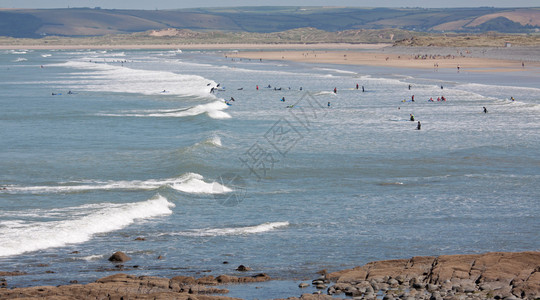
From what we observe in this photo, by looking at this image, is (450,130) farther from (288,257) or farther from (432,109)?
(288,257)

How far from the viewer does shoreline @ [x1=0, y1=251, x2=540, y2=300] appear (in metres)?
16.4

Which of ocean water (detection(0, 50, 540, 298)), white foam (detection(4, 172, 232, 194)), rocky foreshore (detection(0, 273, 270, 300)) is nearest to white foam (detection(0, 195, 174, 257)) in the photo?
ocean water (detection(0, 50, 540, 298))

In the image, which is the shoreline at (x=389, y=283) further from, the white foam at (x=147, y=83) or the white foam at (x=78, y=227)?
the white foam at (x=147, y=83)

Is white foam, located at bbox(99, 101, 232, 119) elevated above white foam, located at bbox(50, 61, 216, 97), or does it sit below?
below

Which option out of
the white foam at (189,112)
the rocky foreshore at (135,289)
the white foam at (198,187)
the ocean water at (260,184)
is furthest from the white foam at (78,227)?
the white foam at (189,112)

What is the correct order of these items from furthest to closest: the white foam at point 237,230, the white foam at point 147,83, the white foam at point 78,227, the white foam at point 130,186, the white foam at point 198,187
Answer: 1. the white foam at point 147,83
2. the white foam at point 198,187
3. the white foam at point 130,186
4. the white foam at point 237,230
5. the white foam at point 78,227

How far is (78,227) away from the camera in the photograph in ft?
79.7

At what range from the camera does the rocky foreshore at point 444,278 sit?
54.3 ft

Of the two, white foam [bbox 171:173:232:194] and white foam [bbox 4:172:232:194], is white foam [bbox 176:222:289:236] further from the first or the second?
white foam [bbox 4:172:232:194]

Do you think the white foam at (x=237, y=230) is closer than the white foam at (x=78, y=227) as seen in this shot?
No

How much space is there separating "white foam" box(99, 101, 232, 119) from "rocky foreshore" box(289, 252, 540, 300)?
39.5 m

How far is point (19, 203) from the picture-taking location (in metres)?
28.1

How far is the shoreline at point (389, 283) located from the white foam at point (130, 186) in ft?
39.0

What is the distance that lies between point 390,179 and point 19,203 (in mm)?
16534
